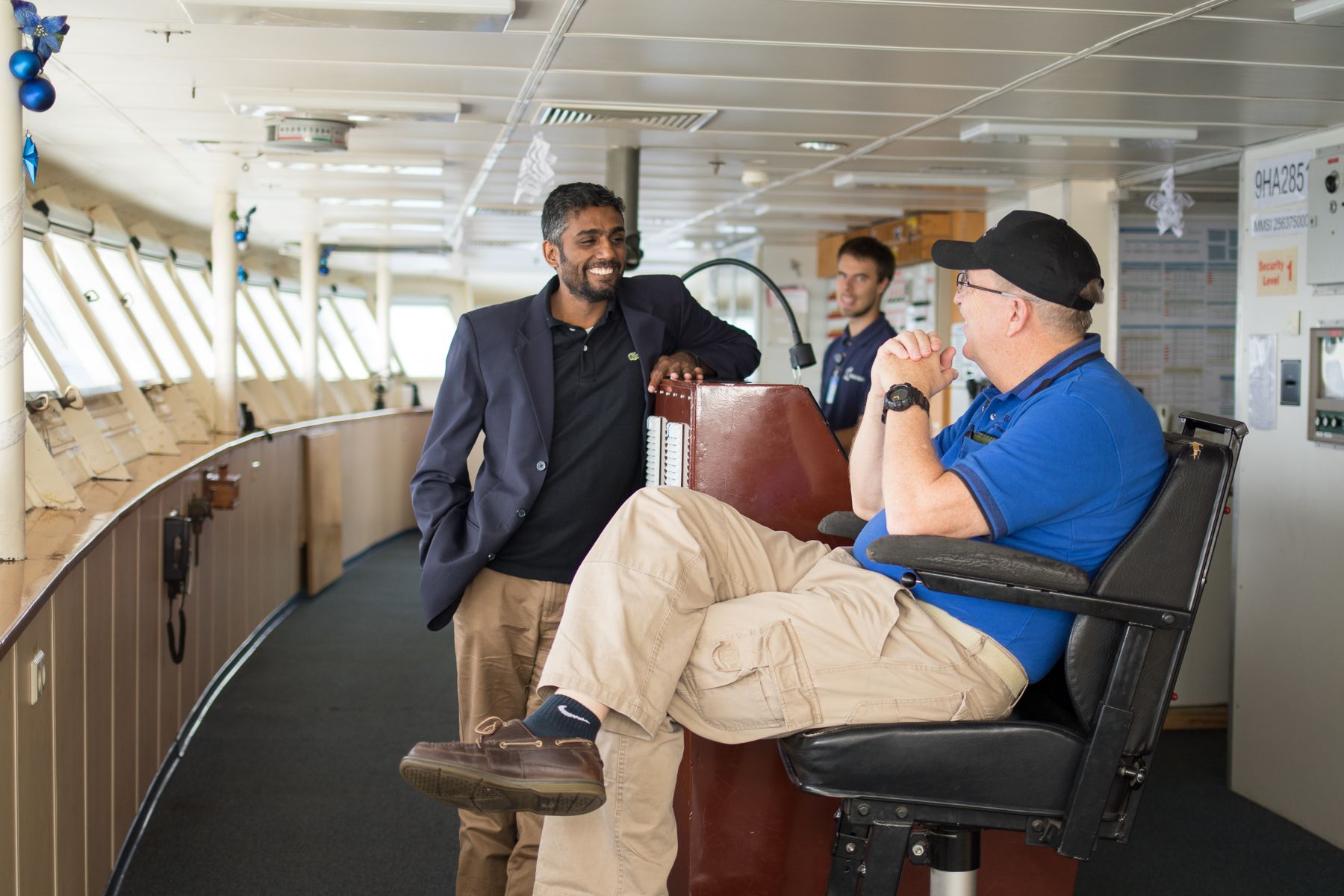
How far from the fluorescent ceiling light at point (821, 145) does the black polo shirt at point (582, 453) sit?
2.50m

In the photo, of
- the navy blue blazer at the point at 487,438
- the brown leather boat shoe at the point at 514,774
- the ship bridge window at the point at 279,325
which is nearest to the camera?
the brown leather boat shoe at the point at 514,774

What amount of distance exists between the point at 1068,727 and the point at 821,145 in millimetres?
3602

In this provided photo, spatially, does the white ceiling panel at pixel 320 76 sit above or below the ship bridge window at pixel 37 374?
above

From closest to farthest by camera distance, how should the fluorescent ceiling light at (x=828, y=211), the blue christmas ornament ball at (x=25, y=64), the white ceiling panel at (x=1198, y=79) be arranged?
the blue christmas ornament ball at (x=25, y=64)
the white ceiling panel at (x=1198, y=79)
the fluorescent ceiling light at (x=828, y=211)

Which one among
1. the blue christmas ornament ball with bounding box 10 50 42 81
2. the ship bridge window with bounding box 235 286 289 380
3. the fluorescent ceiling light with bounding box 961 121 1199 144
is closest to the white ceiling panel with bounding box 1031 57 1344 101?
the fluorescent ceiling light with bounding box 961 121 1199 144

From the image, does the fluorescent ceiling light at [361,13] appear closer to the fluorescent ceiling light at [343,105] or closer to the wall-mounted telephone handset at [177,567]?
the fluorescent ceiling light at [343,105]

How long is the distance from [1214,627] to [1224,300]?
6.78 ft

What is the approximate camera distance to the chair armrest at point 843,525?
2227mm

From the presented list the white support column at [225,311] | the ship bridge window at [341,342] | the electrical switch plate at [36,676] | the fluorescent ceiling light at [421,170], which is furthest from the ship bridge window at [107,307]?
the ship bridge window at [341,342]

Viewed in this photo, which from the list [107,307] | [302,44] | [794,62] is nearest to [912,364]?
[794,62]

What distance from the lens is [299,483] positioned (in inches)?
287

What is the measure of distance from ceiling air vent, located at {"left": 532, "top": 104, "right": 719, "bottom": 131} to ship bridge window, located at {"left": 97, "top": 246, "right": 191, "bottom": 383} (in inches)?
137

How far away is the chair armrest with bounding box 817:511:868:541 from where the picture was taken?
2.23 m

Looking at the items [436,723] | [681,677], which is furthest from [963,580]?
[436,723]
